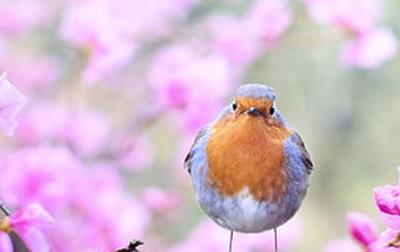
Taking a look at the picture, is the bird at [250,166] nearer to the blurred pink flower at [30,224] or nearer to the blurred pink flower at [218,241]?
the blurred pink flower at [30,224]

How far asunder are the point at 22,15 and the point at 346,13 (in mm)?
1102

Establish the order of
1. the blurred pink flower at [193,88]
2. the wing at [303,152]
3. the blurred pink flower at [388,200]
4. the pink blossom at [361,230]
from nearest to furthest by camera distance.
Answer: the blurred pink flower at [388,200] < the pink blossom at [361,230] < the wing at [303,152] < the blurred pink flower at [193,88]

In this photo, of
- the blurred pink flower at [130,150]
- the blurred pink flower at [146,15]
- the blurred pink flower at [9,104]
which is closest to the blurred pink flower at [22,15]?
the blurred pink flower at [146,15]

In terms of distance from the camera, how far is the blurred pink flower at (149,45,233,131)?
97.5 inches

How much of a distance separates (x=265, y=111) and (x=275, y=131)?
34 millimetres

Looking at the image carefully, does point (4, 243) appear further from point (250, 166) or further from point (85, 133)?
point (85, 133)

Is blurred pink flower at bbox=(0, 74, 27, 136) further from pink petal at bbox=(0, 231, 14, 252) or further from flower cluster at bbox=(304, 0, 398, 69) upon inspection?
flower cluster at bbox=(304, 0, 398, 69)

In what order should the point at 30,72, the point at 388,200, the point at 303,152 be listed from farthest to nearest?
the point at 30,72 < the point at 303,152 < the point at 388,200

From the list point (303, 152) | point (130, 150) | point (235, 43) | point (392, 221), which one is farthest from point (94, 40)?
point (392, 221)

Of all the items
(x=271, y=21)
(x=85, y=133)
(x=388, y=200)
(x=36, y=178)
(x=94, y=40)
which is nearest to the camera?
(x=388, y=200)

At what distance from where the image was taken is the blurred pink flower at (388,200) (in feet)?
4.00

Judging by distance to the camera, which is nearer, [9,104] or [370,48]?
[9,104]

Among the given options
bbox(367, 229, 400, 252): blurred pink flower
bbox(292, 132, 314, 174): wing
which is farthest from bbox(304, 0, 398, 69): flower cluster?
→ bbox(367, 229, 400, 252): blurred pink flower

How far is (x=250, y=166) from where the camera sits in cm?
144
